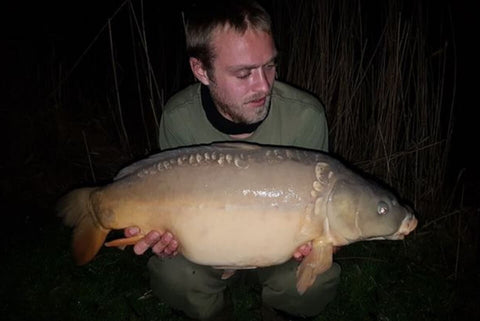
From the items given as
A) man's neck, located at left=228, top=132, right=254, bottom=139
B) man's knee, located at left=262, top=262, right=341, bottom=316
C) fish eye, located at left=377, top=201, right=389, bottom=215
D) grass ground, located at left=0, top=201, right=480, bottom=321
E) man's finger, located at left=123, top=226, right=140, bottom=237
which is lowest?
grass ground, located at left=0, top=201, right=480, bottom=321

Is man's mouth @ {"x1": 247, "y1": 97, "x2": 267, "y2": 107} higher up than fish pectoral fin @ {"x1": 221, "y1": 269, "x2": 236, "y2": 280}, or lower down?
higher up

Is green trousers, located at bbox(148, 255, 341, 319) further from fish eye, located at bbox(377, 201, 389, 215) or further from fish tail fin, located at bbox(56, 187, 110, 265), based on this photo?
fish eye, located at bbox(377, 201, 389, 215)

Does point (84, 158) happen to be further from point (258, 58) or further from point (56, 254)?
point (258, 58)

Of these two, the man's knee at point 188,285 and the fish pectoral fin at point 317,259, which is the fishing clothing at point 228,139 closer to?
the man's knee at point 188,285

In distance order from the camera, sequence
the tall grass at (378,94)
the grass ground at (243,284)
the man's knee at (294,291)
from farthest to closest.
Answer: the tall grass at (378,94), the grass ground at (243,284), the man's knee at (294,291)

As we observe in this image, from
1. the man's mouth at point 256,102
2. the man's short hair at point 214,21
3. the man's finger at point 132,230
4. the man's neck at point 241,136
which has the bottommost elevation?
the man's finger at point 132,230

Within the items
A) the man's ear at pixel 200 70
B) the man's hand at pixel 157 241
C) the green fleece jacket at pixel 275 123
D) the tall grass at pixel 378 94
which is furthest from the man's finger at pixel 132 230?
the tall grass at pixel 378 94

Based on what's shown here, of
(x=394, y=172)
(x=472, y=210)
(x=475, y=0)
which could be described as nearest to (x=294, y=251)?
(x=394, y=172)

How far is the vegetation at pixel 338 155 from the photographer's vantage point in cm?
228

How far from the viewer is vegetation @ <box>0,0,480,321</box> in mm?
2281

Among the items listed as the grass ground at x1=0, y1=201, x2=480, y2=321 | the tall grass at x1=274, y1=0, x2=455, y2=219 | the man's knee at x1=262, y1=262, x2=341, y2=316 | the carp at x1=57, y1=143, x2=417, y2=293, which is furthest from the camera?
the tall grass at x1=274, y1=0, x2=455, y2=219

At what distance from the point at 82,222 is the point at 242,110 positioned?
75 centimetres

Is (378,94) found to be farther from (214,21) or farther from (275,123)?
(214,21)

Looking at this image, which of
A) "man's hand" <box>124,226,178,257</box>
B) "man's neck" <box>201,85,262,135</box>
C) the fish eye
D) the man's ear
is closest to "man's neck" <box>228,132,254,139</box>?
"man's neck" <box>201,85,262,135</box>
